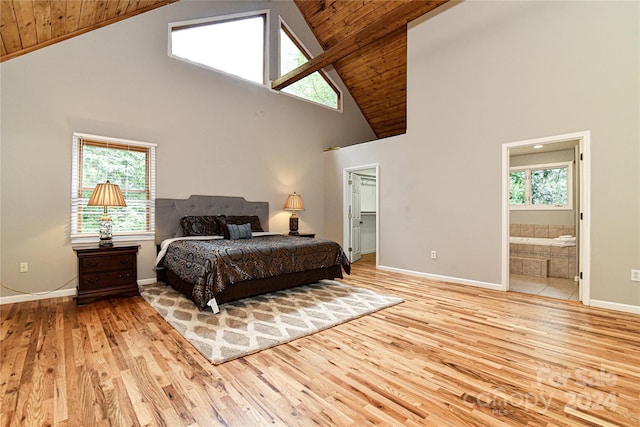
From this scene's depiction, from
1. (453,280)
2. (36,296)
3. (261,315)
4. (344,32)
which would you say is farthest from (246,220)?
(344,32)

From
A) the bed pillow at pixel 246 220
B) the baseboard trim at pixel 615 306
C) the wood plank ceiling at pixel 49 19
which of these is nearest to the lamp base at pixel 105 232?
the bed pillow at pixel 246 220

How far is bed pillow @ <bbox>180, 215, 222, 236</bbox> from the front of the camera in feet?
14.4

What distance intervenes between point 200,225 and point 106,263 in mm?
1339

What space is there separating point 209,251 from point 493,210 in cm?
358

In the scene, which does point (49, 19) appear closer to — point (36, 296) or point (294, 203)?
point (36, 296)

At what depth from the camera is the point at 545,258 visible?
4.82m

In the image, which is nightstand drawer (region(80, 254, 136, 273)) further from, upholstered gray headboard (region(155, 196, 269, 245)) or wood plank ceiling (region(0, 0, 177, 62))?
wood plank ceiling (region(0, 0, 177, 62))

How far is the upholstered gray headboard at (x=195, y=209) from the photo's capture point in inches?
170

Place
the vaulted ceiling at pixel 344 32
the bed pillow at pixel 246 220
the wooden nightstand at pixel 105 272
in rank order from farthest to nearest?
the bed pillow at pixel 246 220, the wooden nightstand at pixel 105 272, the vaulted ceiling at pixel 344 32

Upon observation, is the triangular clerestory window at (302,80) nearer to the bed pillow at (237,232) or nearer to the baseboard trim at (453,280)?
the bed pillow at (237,232)

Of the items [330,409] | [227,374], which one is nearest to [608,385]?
[330,409]

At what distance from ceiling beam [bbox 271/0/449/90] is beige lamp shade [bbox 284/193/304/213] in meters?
2.05

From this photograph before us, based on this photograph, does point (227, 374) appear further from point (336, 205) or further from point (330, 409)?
point (336, 205)

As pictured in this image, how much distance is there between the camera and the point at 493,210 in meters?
3.91
